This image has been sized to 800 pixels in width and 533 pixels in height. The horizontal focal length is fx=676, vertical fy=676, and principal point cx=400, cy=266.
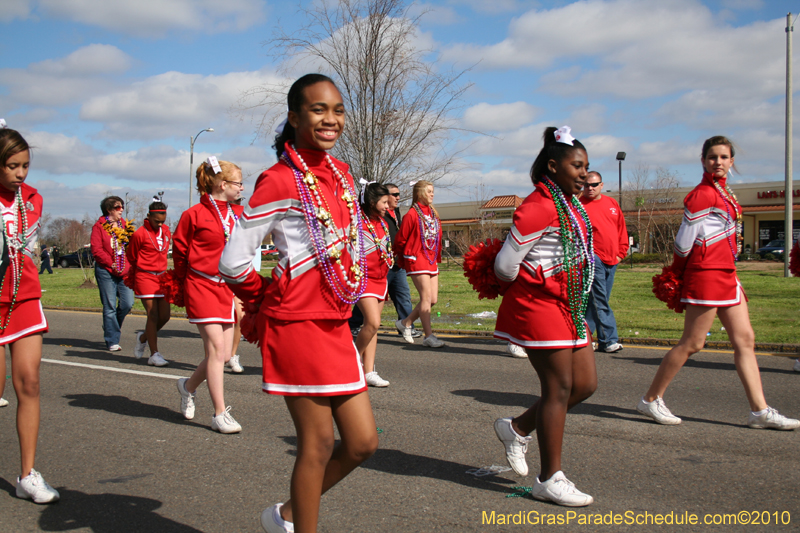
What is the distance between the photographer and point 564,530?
11.2 ft

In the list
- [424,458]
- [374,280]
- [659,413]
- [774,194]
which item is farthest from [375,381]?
[774,194]

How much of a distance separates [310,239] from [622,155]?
37.0 m

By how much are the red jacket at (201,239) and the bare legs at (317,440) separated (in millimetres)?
3255

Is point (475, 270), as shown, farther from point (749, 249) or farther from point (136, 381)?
point (749, 249)

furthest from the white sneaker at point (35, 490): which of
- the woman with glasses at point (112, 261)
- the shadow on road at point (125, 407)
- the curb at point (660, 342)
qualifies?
the curb at point (660, 342)

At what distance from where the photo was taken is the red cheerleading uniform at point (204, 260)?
5.59m

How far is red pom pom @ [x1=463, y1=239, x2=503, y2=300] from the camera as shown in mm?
4047

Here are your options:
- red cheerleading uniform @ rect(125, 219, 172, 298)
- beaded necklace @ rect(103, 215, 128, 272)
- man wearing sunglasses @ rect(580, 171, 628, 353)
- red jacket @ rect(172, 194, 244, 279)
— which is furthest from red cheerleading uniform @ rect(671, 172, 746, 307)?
beaded necklace @ rect(103, 215, 128, 272)

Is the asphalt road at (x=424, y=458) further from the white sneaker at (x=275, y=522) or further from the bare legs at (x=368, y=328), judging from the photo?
the white sneaker at (x=275, y=522)

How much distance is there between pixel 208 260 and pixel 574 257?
10.8ft

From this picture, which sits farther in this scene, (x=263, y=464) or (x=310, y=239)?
(x=263, y=464)

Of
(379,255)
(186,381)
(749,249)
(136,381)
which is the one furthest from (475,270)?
(749,249)

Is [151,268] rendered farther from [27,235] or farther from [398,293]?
[27,235]

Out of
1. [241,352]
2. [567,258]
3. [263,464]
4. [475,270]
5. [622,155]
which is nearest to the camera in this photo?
[567,258]
